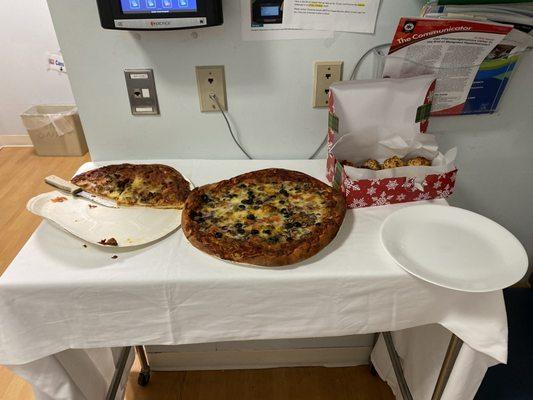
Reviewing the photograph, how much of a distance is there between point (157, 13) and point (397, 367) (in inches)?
50.4

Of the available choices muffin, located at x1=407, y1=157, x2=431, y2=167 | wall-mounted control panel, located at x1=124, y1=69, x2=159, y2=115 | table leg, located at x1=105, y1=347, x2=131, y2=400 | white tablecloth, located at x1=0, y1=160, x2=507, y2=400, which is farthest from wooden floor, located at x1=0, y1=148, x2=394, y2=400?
wall-mounted control panel, located at x1=124, y1=69, x2=159, y2=115

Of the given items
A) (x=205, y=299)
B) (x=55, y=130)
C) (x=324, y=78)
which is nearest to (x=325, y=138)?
(x=324, y=78)

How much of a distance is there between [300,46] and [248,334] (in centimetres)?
80

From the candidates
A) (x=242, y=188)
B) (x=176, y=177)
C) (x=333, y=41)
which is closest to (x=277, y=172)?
(x=242, y=188)

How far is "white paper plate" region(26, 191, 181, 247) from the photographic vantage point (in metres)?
0.92

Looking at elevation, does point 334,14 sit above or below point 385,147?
above

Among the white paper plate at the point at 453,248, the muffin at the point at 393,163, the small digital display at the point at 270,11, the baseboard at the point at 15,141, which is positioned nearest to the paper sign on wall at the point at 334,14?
the small digital display at the point at 270,11

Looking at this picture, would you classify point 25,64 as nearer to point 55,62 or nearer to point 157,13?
point 55,62

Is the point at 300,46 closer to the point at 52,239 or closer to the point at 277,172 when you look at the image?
the point at 277,172

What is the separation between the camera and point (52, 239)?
914 mm

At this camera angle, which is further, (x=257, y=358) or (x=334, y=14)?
(x=257, y=358)

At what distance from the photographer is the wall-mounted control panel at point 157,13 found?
3.16ft

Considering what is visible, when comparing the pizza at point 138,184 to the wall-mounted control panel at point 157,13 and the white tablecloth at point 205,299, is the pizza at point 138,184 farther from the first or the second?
the wall-mounted control panel at point 157,13

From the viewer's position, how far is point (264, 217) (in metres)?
0.97
